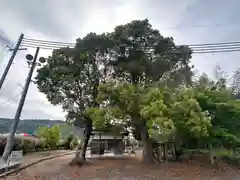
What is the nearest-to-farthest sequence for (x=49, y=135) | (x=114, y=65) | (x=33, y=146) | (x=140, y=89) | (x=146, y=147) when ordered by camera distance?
(x=140, y=89) < (x=146, y=147) < (x=114, y=65) < (x=33, y=146) < (x=49, y=135)

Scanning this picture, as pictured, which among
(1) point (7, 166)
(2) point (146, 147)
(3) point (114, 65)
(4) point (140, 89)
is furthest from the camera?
(3) point (114, 65)

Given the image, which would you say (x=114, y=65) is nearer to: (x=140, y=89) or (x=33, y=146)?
(x=140, y=89)

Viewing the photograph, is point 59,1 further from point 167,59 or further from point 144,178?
point 144,178

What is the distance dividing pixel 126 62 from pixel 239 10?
314 inches

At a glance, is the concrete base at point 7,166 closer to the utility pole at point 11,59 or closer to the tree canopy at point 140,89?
the utility pole at point 11,59

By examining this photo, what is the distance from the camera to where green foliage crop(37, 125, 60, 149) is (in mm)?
33412

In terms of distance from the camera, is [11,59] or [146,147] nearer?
[11,59]

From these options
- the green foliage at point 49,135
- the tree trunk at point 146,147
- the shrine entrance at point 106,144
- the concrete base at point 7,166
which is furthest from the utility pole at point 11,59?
the green foliage at point 49,135

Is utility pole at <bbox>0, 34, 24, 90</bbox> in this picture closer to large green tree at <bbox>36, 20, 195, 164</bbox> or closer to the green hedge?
large green tree at <bbox>36, 20, 195, 164</bbox>

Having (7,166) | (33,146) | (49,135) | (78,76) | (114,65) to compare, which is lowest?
(7,166)

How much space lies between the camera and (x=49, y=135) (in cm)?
3397

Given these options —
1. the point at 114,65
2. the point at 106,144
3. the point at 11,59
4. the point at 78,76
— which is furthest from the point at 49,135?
the point at 11,59

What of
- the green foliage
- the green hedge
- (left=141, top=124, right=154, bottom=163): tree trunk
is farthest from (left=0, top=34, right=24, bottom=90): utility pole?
the green foliage

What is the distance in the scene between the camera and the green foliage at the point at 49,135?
110 feet
